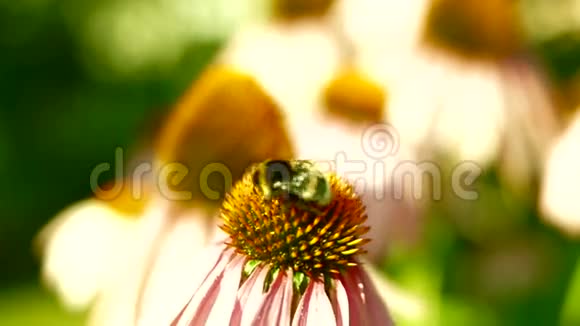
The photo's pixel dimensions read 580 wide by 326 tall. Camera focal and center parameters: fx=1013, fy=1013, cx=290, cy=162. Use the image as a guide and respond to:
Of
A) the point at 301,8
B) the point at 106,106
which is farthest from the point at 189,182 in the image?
the point at 106,106

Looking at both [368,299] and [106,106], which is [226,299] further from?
[106,106]

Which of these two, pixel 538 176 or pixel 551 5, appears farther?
pixel 551 5

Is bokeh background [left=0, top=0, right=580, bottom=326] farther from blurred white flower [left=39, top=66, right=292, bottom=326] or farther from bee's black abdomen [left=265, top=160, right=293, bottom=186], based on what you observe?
bee's black abdomen [left=265, top=160, right=293, bottom=186]

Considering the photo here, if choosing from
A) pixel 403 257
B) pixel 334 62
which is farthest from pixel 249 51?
pixel 403 257

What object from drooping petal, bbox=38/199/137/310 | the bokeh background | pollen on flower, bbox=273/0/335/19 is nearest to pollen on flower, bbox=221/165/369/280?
drooping petal, bbox=38/199/137/310

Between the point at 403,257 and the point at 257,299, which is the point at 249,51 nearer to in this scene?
the point at 403,257

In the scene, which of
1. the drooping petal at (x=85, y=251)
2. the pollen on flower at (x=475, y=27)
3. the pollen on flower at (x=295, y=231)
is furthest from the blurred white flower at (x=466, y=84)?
the pollen on flower at (x=295, y=231)
